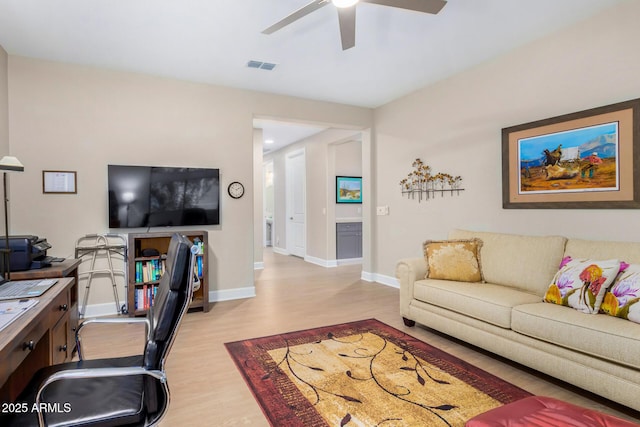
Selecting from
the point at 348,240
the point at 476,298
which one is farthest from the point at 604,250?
the point at 348,240

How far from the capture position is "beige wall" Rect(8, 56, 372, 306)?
12.1 ft

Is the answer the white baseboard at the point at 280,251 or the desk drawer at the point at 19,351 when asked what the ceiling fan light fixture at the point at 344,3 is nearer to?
the desk drawer at the point at 19,351

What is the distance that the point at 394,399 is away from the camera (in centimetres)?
221

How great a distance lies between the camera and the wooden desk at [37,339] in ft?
4.09

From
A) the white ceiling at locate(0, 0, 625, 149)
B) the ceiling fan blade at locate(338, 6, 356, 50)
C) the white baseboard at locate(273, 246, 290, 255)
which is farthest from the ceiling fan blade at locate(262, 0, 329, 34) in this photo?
the white baseboard at locate(273, 246, 290, 255)

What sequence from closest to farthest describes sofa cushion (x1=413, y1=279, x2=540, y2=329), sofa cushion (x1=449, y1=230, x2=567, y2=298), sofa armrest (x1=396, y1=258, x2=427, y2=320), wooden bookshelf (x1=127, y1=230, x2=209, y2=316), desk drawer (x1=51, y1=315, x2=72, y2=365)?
1. desk drawer (x1=51, y1=315, x2=72, y2=365)
2. sofa cushion (x1=413, y1=279, x2=540, y2=329)
3. sofa cushion (x1=449, y1=230, x2=567, y2=298)
4. sofa armrest (x1=396, y1=258, x2=427, y2=320)
5. wooden bookshelf (x1=127, y1=230, x2=209, y2=316)

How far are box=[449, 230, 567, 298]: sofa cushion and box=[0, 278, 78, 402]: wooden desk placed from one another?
329 centimetres

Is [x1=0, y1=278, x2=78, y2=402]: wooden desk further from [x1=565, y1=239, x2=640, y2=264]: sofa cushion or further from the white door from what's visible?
the white door

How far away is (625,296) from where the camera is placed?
7.23ft

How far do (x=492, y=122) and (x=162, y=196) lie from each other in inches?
146

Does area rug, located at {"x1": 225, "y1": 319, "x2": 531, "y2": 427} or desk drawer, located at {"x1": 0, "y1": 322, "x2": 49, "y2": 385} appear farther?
area rug, located at {"x1": 225, "y1": 319, "x2": 531, "y2": 427}

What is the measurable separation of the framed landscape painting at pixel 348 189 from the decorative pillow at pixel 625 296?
5.12m

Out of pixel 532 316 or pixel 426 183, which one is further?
pixel 426 183

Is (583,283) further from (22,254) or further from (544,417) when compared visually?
(22,254)
